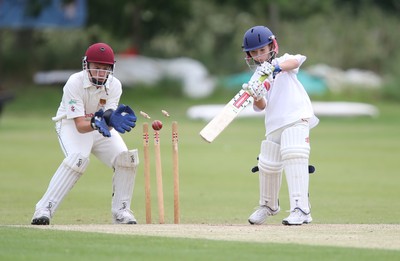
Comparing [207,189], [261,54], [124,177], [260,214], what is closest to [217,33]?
[207,189]

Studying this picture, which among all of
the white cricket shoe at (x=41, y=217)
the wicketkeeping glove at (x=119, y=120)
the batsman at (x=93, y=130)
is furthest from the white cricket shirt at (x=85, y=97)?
the white cricket shoe at (x=41, y=217)

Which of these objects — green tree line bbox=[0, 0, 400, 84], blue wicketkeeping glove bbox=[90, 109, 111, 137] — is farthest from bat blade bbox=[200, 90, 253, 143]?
green tree line bbox=[0, 0, 400, 84]

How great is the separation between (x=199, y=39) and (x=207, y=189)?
31536mm

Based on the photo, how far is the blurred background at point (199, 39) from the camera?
3775cm

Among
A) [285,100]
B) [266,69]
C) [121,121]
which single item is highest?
[266,69]

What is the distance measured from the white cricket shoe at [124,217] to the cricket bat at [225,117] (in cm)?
128

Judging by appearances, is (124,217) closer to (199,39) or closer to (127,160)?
(127,160)

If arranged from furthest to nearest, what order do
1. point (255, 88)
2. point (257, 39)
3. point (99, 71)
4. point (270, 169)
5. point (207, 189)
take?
point (207, 189)
point (99, 71)
point (270, 169)
point (257, 39)
point (255, 88)

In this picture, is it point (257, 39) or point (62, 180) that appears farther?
point (62, 180)

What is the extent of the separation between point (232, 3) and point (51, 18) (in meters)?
7.52

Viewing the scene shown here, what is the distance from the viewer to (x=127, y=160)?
9.77 m

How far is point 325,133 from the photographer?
26.6 metres

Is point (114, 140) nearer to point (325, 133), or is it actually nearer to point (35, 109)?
point (325, 133)

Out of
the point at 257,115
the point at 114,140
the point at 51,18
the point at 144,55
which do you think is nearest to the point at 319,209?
the point at 114,140
